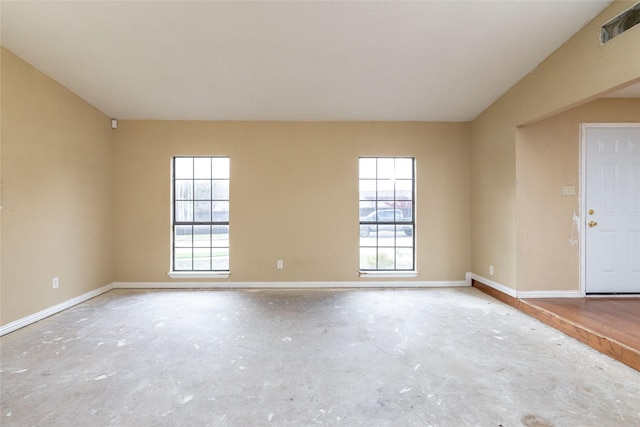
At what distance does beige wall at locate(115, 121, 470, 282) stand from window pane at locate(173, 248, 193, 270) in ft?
0.46

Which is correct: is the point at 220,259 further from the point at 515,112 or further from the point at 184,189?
the point at 515,112

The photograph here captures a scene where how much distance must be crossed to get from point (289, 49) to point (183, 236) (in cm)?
316

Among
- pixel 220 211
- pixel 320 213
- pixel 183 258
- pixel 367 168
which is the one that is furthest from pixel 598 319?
pixel 183 258

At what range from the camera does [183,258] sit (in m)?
4.41

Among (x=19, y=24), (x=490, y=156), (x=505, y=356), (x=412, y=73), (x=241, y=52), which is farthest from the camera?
(x=490, y=156)

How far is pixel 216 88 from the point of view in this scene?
135 inches

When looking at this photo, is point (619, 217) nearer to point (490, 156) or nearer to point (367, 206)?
point (490, 156)

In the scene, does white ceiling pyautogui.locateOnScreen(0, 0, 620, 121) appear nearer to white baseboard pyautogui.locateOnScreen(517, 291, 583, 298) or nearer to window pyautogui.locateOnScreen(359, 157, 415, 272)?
window pyautogui.locateOnScreen(359, 157, 415, 272)

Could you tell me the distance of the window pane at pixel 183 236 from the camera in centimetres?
440

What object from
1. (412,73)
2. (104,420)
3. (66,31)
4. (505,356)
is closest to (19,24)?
(66,31)

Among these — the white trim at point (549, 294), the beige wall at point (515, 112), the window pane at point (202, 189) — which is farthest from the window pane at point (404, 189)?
the window pane at point (202, 189)

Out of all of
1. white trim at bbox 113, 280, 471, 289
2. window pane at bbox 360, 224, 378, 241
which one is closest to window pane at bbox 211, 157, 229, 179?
white trim at bbox 113, 280, 471, 289

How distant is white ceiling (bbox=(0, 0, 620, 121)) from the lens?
7.60ft

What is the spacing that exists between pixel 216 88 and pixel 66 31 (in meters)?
1.37
